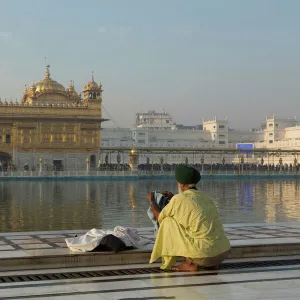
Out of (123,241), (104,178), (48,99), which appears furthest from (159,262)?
(48,99)

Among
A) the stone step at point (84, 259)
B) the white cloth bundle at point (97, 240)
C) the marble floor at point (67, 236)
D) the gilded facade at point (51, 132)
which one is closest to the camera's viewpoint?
the stone step at point (84, 259)

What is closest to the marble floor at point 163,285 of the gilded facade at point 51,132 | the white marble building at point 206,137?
the gilded facade at point 51,132

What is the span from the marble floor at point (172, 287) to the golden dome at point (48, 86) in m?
59.5

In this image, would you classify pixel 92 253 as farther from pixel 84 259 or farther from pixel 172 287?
pixel 172 287

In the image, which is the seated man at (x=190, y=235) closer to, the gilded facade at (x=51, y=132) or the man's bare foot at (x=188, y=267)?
the man's bare foot at (x=188, y=267)

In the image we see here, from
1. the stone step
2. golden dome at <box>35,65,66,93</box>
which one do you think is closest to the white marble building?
golden dome at <box>35,65,66,93</box>

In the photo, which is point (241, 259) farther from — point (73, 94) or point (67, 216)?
point (73, 94)

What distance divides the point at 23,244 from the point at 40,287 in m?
2.54

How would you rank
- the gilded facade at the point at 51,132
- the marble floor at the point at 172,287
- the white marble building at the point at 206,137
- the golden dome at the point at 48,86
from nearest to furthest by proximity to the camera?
the marble floor at the point at 172,287 < the gilded facade at the point at 51,132 < the golden dome at the point at 48,86 < the white marble building at the point at 206,137

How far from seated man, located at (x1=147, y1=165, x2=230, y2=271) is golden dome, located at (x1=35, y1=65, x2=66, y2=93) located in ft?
→ 195

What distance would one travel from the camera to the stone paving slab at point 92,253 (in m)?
7.61

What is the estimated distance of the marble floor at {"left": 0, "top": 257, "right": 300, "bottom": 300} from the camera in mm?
6000

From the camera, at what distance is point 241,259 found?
8359 millimetres

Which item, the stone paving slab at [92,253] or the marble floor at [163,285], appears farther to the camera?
the stone paving slab at [92,253]
